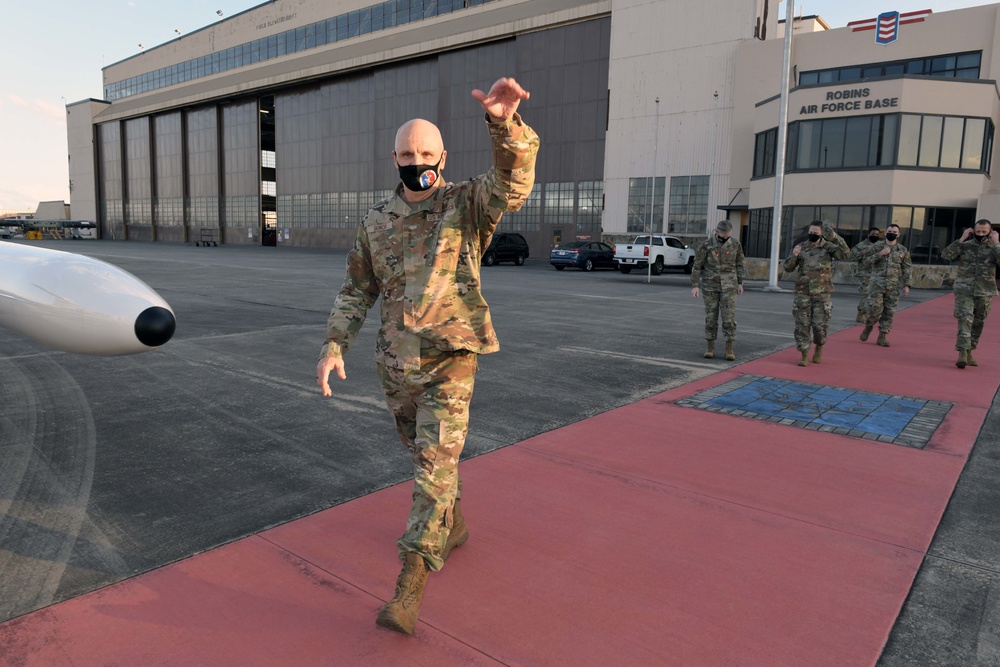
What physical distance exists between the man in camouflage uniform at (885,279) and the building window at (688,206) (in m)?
25.3

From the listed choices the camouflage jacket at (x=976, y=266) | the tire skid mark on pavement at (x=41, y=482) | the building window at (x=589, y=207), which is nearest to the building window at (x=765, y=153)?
the building window at (x=589, y=207)

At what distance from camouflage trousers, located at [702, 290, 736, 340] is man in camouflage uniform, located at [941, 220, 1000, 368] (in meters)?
2.66

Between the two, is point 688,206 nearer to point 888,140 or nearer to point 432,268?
point 888,140

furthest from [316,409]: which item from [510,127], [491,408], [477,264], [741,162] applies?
[741,162]

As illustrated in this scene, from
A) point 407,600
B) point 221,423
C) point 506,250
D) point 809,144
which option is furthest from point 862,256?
point 506,250

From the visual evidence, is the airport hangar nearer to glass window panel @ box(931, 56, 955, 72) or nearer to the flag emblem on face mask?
glass window panel @ box(931, 56, 955, 72)

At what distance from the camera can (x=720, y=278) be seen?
29.8 ft

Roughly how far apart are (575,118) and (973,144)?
20.6 m

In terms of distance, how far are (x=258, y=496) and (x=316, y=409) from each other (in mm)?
2054

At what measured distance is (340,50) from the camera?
5159 cm

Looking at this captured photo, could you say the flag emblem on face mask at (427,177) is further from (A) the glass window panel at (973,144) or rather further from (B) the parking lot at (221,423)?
(A) the glass window panel at (973,144)

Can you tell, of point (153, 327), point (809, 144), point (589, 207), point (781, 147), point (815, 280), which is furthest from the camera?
point (589, 207)

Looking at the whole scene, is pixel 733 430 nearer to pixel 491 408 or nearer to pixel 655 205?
pixel 491 408

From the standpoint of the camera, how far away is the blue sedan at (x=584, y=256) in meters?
30.4
